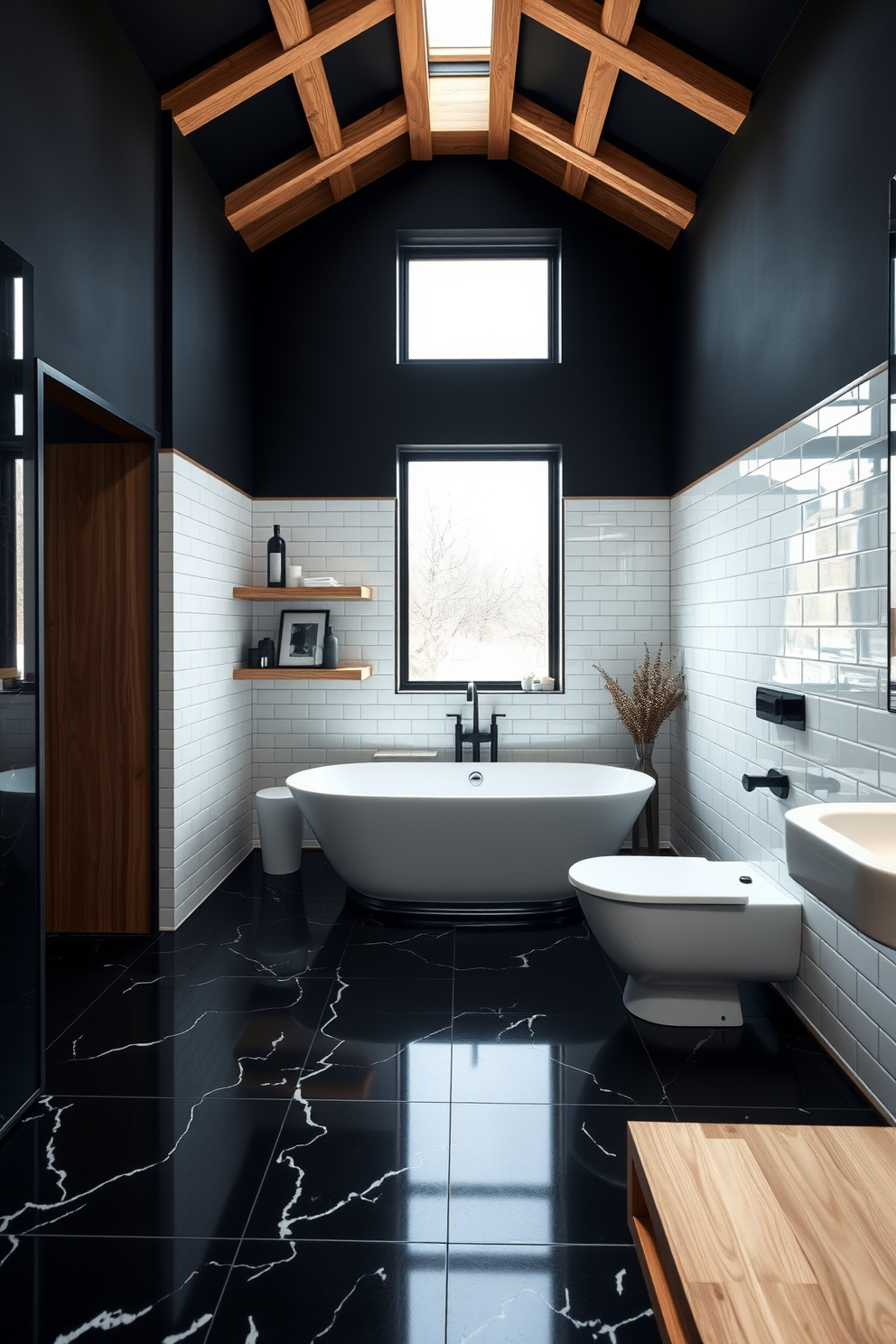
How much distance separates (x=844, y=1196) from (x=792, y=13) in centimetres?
368

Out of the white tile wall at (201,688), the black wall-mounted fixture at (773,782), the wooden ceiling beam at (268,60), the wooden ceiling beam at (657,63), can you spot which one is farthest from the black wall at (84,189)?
the black wall-mounted fixture at (773,782)

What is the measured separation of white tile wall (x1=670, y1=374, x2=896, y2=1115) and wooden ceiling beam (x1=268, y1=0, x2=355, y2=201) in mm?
2583

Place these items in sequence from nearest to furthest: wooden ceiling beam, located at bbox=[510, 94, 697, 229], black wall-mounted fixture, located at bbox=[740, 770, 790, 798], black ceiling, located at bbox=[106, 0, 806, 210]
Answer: black wall-mounted fixture, located at bbox=[740, 770, 790, 798] < black ceiling, located at bbox=[106, 0, 806, 210] < wooden ceiling beam, located at bbox=[510, 94, 697, 229]

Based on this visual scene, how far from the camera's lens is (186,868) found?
→ 13.4 feet

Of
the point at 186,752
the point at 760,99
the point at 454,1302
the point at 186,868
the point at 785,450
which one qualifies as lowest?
the point at 454,1302

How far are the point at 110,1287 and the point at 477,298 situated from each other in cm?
506

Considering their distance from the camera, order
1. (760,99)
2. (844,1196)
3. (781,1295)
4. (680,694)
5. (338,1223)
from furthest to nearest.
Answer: (680,694) < (760,99) < (338,1223) < (844,1196) < (781,1295)

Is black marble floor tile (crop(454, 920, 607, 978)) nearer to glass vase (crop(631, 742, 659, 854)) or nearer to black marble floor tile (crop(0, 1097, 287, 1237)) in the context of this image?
glass vase (crop(631, 742, 659, 854))

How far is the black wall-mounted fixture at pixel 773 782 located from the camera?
307 centimetres

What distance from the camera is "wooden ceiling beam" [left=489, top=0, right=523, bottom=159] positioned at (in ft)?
12.4

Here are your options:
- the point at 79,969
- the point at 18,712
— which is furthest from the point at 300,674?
the point at 18,712

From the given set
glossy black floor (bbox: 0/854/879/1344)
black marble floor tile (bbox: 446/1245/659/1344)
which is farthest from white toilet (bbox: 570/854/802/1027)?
black marble floor tile (bbox: 446/1245/659/1344)

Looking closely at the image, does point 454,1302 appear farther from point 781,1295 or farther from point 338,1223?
point 781,1295

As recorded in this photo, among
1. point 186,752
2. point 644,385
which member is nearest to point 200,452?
point 186,752
